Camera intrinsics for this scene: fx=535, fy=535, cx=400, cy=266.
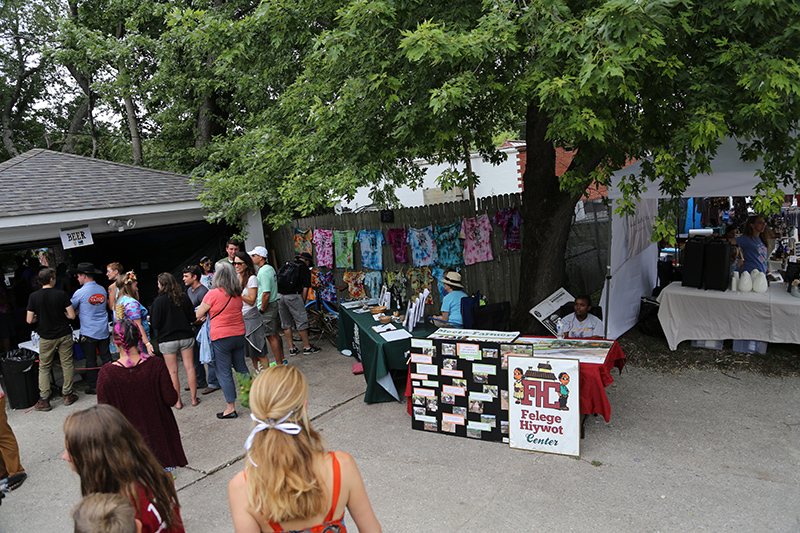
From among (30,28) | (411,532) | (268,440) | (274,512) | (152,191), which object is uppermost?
(30,28)

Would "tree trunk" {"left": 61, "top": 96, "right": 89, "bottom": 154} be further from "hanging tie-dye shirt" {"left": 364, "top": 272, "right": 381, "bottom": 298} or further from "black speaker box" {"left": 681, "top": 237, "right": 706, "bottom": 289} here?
"black speaker box" {"left": 681, "top": 237, "right": 706, "bottom": 289}

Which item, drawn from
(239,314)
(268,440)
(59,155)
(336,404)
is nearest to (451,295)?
(336,404)

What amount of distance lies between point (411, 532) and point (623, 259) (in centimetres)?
536

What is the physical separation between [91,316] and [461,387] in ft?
17.7

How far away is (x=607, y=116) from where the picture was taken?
4.86 m

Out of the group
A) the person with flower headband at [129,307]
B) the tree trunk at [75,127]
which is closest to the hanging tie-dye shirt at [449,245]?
the person with flower headband at [129,307]

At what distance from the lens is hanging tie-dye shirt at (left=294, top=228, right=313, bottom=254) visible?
447 inches

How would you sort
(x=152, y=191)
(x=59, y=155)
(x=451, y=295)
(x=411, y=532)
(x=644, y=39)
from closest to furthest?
(x=411, y=532) → (x=644, y=39) → (x=451, y=295) → (x=152, y=191) → (x=59, y=155)

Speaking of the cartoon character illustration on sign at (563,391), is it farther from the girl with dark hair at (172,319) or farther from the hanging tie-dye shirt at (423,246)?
the hanging tie-dye shirt at (423,246)

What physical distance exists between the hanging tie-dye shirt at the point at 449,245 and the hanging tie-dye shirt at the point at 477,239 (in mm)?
114

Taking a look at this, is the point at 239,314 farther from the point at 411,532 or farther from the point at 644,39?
the point at 644,39

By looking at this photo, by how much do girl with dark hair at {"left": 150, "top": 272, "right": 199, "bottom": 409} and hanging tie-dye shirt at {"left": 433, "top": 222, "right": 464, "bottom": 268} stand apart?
4.10 meters

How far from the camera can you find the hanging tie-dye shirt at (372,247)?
985 cm

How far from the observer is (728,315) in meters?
7.09
